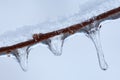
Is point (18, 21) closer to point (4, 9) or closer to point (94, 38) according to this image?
point (4, 9)

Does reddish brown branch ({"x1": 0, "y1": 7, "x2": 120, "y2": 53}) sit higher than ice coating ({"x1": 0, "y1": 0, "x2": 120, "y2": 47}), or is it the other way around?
ice coating ({"x1": 0, "y1": 0, "x2": 120, "y2": 47})

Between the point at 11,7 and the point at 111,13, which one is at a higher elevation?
the point at 11,7

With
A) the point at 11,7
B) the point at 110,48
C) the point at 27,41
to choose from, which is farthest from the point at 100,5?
the point at 110,48

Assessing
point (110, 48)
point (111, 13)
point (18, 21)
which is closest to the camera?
point (111, 13)

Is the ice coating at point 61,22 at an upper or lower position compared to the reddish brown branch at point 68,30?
upper

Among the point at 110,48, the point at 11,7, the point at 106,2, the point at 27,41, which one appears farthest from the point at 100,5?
the point at 110,48

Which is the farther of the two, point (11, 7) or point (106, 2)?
point (11, 7)

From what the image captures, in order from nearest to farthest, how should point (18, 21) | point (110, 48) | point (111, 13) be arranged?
point (111, 13)
point (18, 21)
point (110, 48)
